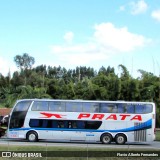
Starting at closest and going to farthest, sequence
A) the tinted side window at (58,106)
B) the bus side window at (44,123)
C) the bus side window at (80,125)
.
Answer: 1. the tinted side window at (58,106)
2. the bus side window at (80,125)
3. the bus side window at (44,123)

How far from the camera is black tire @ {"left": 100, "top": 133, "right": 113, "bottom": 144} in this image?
30.0 metres

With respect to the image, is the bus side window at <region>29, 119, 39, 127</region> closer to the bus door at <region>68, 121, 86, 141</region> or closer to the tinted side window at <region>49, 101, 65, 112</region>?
the tinted side window at <region>49, 101, 65, 112</region>

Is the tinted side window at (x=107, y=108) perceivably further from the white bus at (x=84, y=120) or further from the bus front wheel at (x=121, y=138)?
the bus front wheel at (x=121, y=138)

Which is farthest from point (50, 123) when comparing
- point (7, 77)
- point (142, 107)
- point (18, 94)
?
point (7, 77)

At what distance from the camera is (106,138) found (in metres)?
30.1

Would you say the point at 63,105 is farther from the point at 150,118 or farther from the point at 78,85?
the point at 78,85

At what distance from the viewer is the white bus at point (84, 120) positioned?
29.7 meters

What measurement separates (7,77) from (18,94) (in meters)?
21.7

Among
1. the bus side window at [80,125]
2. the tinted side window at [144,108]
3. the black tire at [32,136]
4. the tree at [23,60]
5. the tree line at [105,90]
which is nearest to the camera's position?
the tinted side window at [144,108]

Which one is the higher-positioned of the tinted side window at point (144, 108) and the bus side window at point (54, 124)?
the tinted side window at point (144, 108)

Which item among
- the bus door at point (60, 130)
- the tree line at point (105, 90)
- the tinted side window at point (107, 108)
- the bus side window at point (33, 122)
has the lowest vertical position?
the bus door at point (60, 130)

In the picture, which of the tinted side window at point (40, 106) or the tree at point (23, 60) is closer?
the tinted side window at point (40, 106)

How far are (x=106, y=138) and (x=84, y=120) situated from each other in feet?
6.93

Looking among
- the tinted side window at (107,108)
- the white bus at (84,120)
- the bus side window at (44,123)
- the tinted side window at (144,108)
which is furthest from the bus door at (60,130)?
the tinted side window at (144,108)
